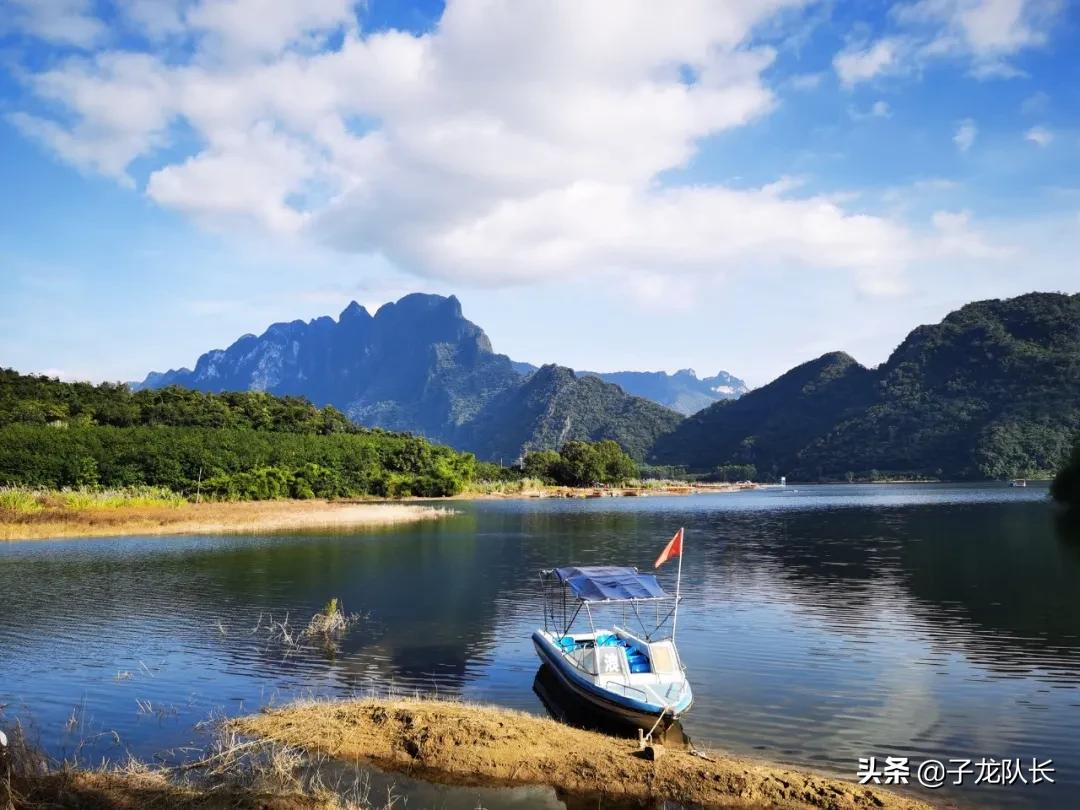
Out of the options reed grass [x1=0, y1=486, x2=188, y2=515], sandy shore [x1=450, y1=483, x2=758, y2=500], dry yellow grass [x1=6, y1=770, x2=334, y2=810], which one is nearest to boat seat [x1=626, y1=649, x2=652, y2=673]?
dry yellow grass [x1=6, y1=770, x2=334, y2=810]

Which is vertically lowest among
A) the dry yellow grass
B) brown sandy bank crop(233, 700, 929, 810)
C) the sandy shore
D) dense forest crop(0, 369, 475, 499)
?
the sandy shore

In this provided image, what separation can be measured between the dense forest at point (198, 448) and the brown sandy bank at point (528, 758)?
8409cm

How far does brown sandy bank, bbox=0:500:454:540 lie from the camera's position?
5694 cm

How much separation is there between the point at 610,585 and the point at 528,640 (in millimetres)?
6618

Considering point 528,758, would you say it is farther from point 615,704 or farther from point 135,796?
point 135,796

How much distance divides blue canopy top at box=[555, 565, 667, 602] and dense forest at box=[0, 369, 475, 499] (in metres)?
82.1

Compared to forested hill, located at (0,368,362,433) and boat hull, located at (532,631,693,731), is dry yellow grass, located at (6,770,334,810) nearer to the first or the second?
boat hull, located at (532,631,693,731)

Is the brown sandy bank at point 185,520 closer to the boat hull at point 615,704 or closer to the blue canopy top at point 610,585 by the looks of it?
the blue canopy top at point 610,585

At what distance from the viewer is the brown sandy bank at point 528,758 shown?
12.9 metres

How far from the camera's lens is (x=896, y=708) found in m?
18.7

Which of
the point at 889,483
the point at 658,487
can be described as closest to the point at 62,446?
the point at 658,487

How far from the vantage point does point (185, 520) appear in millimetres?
65438

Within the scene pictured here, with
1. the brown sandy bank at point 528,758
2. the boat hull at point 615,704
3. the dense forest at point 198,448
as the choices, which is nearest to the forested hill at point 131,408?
the dense forest at point 198,448

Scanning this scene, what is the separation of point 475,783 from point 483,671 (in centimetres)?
886
